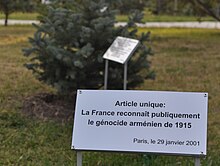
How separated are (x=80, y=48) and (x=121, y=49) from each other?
690mm

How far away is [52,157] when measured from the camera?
16.0 ft

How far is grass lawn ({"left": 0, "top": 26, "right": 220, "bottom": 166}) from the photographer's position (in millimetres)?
4805

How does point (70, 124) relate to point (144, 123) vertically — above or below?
below

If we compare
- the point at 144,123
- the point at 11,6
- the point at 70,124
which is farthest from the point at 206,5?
the point at 144,123

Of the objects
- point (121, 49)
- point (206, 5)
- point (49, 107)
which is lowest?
point (206, 5)

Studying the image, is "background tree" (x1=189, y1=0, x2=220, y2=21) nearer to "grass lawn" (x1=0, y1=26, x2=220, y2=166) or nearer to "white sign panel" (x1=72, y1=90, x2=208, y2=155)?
"grass lawn" (x1=0, y1=26, x2=220, y2=166)

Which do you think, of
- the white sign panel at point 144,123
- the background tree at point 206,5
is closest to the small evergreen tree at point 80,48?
the white sign panel at point 144,123

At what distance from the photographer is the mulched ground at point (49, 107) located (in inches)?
246

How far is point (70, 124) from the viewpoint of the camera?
19.4 feet

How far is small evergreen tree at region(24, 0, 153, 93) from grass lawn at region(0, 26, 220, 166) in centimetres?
68

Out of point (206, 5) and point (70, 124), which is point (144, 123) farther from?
point (206, 5)

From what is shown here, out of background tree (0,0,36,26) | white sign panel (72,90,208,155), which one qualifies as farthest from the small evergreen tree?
background tree (0,0,36,26)

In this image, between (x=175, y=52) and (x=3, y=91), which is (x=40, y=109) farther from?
(x=175, y=52)

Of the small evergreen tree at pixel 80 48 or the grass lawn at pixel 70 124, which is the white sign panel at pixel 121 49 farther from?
the grass lawn at pixel 70 124
